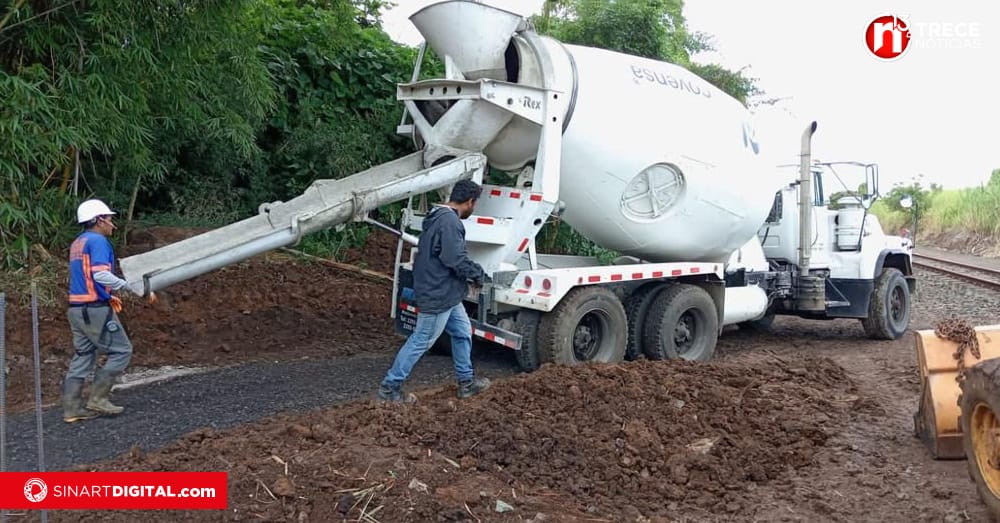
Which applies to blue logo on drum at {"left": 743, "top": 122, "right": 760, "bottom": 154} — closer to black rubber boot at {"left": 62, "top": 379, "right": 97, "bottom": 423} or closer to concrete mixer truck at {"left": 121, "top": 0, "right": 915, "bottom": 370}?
concrete mixer truck at {"left": 121, "top": 0, "right": 915, "bottom": 370}

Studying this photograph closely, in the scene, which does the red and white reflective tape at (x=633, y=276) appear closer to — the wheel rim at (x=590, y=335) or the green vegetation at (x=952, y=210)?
the wheel rim at (x=590, y=335)

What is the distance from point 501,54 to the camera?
20.9ft

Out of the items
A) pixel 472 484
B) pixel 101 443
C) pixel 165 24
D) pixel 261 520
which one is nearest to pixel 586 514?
pixel 472 484

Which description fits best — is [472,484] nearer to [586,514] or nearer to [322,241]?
[586,514]

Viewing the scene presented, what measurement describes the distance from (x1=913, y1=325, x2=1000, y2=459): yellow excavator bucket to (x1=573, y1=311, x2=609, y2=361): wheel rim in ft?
8.91

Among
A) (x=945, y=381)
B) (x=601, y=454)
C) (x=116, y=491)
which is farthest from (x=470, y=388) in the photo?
(x=945, y=381)

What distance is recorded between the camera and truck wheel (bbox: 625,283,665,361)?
709 cm

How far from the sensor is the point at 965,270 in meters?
19.1

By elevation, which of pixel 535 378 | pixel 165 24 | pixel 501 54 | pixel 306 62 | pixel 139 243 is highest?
pixel 306 62

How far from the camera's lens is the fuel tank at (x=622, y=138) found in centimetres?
637

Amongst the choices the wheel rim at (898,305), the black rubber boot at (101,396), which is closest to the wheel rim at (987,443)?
the black rubber boot at (101,396)

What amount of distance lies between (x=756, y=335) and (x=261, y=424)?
6.96 metres

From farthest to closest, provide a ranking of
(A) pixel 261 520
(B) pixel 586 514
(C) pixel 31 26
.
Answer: (C) pixel 31 26
(B) pixel 586 514
(A) pixel 261 520

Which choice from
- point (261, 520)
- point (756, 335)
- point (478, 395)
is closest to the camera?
point (261, 520)
